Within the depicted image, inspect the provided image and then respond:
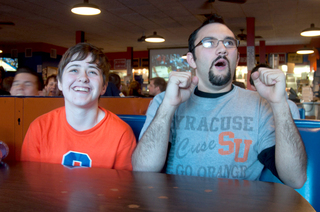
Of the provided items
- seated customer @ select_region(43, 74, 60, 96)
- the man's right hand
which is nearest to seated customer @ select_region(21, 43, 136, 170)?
the man's right hand

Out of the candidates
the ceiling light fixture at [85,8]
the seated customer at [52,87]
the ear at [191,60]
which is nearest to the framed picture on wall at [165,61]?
the ceiling light fixture at [85,8]

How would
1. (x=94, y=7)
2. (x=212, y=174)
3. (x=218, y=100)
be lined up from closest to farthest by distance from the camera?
(x=212, y=174) → (x=218, y=100) → (x=94, y=7)

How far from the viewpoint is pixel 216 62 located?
1.42m

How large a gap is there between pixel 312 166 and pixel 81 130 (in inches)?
44.1

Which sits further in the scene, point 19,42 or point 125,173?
point 19,42

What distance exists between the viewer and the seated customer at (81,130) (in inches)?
53.8

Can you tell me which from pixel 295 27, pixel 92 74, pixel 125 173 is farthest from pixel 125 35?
pixel 125 173

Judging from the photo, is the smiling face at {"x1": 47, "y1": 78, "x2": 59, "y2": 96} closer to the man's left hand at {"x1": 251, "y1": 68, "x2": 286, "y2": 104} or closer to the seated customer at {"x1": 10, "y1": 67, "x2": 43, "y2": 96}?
the seated customer at {"x1": 10, "y1": 67, "x2": 43, "y2": 96}

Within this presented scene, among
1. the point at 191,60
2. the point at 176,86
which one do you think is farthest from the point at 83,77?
the point at 191,60

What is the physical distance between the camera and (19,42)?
35.6ft

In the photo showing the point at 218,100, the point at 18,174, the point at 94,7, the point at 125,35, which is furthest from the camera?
the point at 125,35

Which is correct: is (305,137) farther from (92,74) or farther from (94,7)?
(94,7)

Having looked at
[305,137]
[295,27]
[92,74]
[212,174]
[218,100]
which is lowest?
[212,174]

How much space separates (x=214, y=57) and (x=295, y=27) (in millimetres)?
8623
